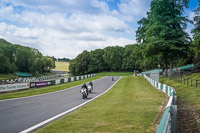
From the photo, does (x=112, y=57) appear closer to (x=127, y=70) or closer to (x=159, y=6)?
(x=127, y=70)

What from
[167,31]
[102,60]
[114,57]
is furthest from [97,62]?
[167,31]

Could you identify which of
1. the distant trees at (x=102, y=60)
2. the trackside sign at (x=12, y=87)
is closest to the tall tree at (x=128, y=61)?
the distant trees at (x=102, y=60)

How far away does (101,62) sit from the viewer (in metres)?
128

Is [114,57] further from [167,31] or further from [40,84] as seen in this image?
[40,84]

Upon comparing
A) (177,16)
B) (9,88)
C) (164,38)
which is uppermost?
(177,16)

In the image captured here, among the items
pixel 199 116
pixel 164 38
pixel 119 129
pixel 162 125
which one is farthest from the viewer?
pixel 164 38

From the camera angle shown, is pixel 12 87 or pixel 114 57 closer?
pixel 12 87

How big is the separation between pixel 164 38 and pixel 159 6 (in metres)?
6.20

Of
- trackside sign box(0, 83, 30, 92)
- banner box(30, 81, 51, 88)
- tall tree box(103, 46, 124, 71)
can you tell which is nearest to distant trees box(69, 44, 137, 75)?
tall tree box(103, 46, 124, 71)

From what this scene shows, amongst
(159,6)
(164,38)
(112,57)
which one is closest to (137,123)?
(164,38)

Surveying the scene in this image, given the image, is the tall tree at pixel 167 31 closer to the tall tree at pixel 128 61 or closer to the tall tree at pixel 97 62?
the tall tree at pixel 128 61

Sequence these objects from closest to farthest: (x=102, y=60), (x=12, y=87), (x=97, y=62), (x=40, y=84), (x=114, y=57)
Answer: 1. (x=12, y=87)
2. (x=40, y=84)
3. (x=114, y=57)
4. (x=97, y=62)
5. (x=102, y=60)

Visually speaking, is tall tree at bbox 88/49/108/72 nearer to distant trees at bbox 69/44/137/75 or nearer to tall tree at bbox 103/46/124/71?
distant trees at bbox 69/44/137/75

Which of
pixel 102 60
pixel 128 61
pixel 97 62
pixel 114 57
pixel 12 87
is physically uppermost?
pixel 114 57
